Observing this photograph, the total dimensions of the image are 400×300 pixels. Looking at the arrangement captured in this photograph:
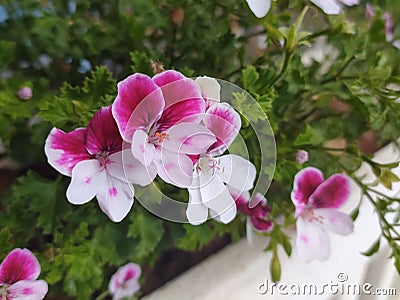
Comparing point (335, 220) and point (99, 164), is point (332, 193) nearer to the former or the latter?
point (335, 220)

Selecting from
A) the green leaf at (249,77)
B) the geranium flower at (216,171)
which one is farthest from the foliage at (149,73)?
the geranium flower at (216,171)

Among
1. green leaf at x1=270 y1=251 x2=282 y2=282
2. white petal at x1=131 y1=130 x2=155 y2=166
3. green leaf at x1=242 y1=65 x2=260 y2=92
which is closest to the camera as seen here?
white petal at x1=131 y1=130 x2=155 y2=166

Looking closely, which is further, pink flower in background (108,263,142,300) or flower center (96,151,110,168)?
pink flower in background (108,263,142,300)

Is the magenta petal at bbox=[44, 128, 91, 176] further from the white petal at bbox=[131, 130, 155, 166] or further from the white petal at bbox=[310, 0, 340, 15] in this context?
the white petal at bbox=[310, 0, 340, 15]

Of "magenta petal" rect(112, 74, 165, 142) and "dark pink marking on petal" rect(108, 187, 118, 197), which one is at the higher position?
"magenta petal" rect(112, 74, 165, 142)
